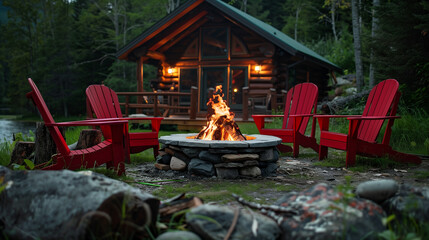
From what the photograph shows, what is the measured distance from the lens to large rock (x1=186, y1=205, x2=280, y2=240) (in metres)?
1.68

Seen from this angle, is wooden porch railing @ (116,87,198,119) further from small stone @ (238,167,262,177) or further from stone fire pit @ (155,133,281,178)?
small stone @ (238,167,262,177)

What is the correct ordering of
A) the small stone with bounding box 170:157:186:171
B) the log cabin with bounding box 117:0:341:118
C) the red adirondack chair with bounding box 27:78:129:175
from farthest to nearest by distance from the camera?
1. the log cabin with bounding box 117:0:341:118
2. the small stone with bounding box 170:157:186:171
3. the red adirondack chair with bounding box 27:78:129:175

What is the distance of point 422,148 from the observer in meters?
5.14

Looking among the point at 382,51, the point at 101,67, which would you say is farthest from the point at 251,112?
the point at 101,67

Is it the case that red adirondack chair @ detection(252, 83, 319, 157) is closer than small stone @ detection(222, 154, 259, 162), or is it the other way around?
small stone @ detection(222, 154, 259, 162)

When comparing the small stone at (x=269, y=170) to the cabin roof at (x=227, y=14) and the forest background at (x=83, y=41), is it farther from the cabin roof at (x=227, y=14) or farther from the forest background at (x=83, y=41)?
the forest background at (x=83, y=41)

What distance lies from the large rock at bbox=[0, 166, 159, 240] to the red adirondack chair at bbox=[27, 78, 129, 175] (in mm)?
1042

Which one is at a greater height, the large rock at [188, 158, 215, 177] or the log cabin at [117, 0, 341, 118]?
the log cabin at [117, 0, 341, 118]

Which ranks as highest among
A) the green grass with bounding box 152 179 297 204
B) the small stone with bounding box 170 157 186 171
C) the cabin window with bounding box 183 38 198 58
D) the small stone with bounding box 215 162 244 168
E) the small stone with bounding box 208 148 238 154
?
the cabin window with bounding box 183 38 198 58

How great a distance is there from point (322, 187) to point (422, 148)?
4079 mm

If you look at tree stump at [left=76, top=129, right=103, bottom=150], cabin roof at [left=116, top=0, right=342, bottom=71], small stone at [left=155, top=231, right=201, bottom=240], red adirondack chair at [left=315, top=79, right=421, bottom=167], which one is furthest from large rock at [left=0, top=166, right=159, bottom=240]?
cabin roof at [left=116, top=0, right=342, bottom=71]

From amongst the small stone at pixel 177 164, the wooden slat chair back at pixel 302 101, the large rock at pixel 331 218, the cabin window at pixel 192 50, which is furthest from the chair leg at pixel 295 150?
the cabin window at pixel 192 50

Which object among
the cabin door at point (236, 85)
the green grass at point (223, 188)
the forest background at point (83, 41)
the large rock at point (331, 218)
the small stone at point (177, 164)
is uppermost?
the forest background at point (83, 41)

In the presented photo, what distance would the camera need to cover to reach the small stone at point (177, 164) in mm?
3912
